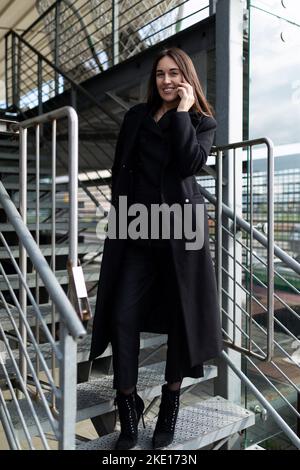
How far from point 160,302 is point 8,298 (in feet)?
6.85

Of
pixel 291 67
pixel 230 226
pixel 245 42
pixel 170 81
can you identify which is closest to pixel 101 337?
pixel 170 81

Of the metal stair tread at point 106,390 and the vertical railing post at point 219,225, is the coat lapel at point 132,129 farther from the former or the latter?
the metal stair tread at point 106,390

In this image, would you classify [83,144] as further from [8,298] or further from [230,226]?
[230,226]

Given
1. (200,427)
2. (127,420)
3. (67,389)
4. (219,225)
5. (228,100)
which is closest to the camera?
(67,389)

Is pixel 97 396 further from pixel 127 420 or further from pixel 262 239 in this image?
pixel 262 239

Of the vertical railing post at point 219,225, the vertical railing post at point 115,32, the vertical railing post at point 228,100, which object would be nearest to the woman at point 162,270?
the vertical railing post at point 219,225

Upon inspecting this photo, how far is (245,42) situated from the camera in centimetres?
254

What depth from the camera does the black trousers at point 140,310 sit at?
1.54 metres

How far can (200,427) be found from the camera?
70.9 inches

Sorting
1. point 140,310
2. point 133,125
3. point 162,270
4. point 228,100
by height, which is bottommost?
point 140,310

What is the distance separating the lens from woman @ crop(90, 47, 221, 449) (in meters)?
1.55

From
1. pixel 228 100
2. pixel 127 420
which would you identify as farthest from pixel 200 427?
pixel 228 100

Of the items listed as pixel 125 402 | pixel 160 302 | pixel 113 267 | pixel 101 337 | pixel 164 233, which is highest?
pixel 164 233

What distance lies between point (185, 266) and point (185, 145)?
42 cm
